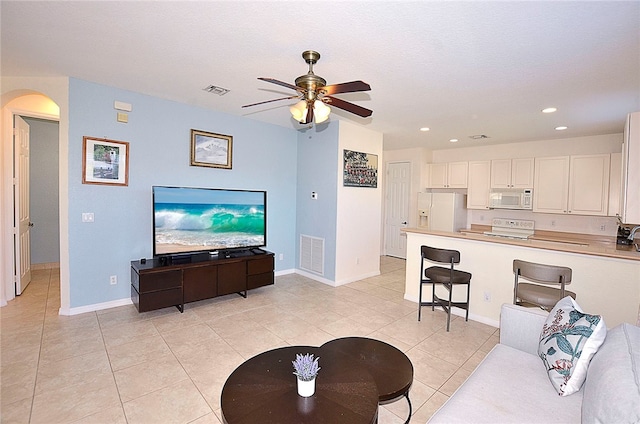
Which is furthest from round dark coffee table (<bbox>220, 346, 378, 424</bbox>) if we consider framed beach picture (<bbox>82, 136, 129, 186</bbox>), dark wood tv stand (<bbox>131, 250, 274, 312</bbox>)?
framed beach picture (<bbox>82, 136, 129, 186</bbox>)

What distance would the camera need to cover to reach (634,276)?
2.77 m

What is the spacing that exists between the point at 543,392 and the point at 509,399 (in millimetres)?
232

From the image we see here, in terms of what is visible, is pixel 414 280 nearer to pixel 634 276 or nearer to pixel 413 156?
pixel 634 276

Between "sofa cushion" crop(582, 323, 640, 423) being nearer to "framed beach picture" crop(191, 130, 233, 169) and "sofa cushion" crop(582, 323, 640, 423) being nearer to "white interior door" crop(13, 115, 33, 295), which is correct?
"framed beach picture" crop(191, 130, 233, 169)

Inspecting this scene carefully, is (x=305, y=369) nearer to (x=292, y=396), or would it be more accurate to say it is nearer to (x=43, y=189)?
(x=292, y=396)

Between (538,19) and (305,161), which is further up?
(538,19)

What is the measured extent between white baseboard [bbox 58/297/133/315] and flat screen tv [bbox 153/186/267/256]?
77cm

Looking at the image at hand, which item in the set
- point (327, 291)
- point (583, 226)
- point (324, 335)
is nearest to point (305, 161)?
point (327, 291)

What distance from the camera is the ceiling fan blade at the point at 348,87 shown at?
2194mm

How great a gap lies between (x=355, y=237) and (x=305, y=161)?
5.40ft

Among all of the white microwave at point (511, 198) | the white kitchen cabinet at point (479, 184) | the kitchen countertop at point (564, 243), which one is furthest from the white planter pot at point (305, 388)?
the white kitchen cabinet at point (479, 184)

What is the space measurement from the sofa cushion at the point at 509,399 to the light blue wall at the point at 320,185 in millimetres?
3277

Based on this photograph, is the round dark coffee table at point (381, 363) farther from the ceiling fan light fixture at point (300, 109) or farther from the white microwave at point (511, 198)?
the white microwave at point (511, 198)

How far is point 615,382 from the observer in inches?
48.0
